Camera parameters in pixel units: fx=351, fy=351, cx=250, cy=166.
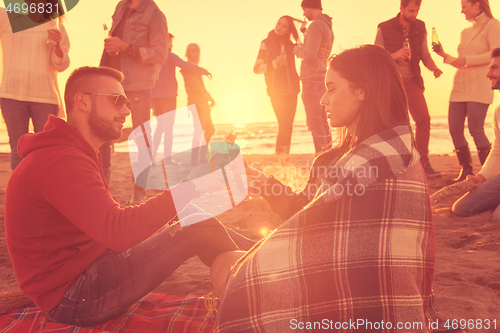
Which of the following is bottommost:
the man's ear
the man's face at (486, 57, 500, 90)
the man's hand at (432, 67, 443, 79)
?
the man's ear

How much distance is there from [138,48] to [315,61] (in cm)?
251

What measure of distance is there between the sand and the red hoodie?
3.40 feet

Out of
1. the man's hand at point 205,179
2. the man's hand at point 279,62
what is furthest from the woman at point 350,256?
the man's hand at point 279,62

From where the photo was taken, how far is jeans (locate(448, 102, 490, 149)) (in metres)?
4.93

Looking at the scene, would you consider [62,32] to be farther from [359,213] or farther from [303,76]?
[359,213]

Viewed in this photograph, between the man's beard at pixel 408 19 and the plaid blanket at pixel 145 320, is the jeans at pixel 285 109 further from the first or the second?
the plaid blanket at pixel 145 320

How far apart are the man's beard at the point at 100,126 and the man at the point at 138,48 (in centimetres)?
206

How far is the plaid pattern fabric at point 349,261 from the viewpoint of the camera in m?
1.37

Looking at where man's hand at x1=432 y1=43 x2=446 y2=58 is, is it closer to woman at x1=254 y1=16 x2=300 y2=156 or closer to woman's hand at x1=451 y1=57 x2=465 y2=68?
woman's hand at x1=451 y1=57 x2=465 y2=68

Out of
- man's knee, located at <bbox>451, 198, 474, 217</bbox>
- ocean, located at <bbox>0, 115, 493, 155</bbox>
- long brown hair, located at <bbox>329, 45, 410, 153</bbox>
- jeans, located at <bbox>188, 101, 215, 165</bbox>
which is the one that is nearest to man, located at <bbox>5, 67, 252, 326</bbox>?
long brown hair, located at <bbox>329, 45, 410, 153</bbox>

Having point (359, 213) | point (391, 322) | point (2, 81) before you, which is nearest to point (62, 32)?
point (2, 81)

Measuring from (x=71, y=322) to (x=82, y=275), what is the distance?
262 millimetres

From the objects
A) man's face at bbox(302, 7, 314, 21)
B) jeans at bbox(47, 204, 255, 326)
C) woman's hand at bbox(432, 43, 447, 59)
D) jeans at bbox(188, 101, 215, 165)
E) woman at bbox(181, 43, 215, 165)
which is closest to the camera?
jeans at bbox(47, 204, 255, 326)

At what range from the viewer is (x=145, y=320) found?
2.10 metres
